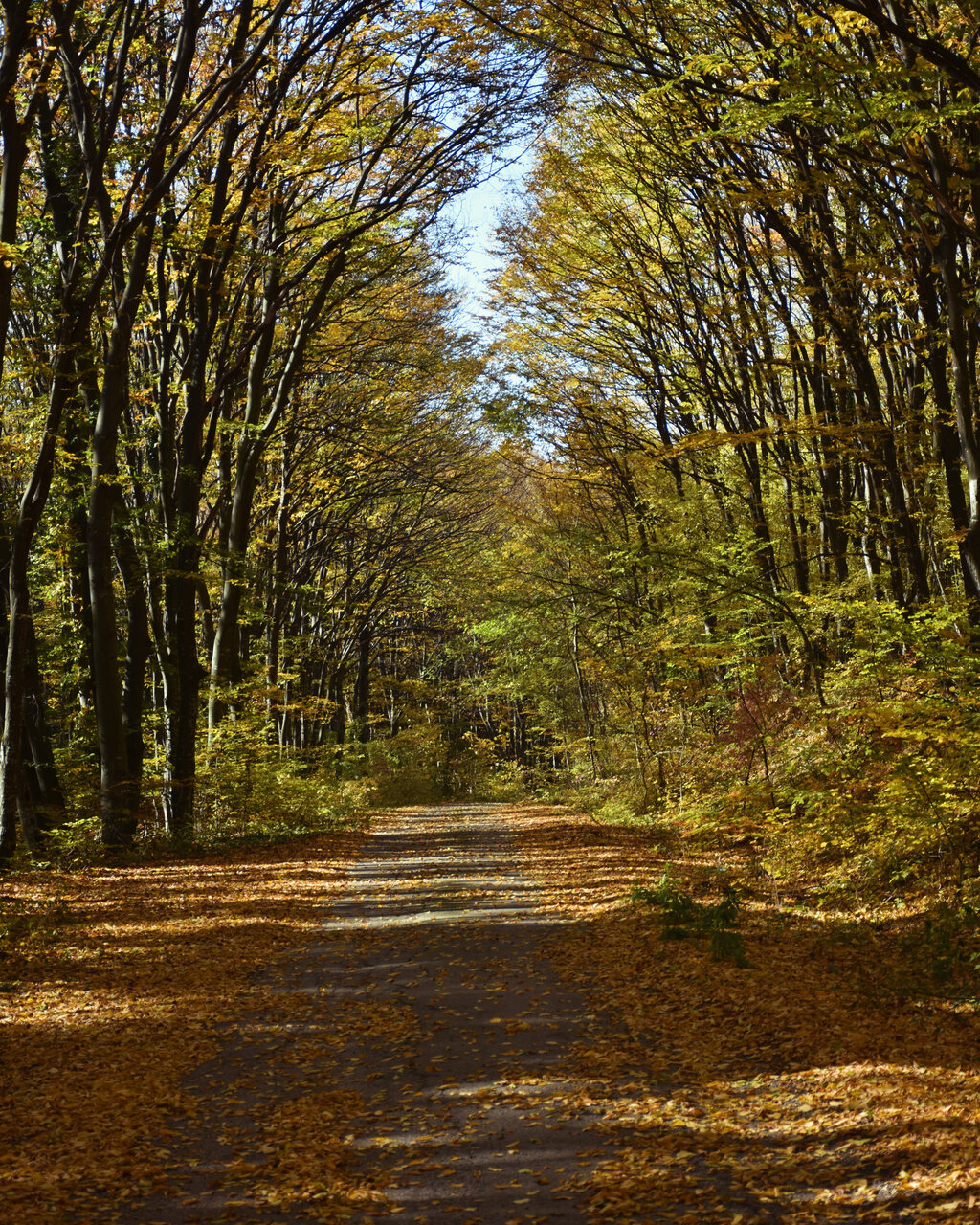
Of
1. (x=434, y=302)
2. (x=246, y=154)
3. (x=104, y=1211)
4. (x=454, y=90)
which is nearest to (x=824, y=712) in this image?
(x=104, y=1211)

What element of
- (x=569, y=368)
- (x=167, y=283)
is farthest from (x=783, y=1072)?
(x=569, y=368)

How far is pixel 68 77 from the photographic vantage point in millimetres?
10578

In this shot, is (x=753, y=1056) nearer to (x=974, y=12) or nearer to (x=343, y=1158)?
(x=343, y=1158)

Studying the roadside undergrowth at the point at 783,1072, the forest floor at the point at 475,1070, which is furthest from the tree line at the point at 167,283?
the roadside undergrowth at the point at 783,1072

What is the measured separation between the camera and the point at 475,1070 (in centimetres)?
538

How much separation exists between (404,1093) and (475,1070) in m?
0.44

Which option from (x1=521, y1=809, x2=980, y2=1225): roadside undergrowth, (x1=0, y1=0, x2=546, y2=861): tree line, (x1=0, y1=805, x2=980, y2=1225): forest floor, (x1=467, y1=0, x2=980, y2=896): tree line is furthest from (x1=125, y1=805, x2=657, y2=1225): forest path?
(x1=0, y1=0, x2=546, y2=861): tree line

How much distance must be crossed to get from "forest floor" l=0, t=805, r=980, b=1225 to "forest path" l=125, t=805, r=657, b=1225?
0.06ft

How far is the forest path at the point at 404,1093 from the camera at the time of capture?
3.97m

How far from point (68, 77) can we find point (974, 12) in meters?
9.04

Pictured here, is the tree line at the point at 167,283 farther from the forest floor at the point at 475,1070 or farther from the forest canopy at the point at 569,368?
the forest floor at the point at 475,1070

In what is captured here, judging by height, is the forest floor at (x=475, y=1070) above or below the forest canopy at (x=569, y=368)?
below

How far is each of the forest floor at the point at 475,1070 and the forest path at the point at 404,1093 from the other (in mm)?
18

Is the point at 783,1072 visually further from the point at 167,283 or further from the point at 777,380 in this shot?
the point at 167,283
